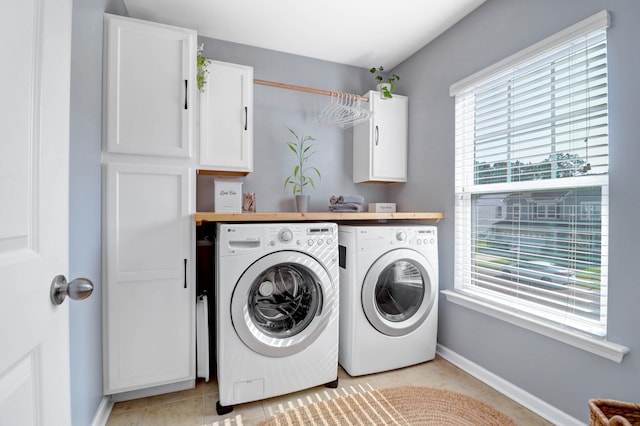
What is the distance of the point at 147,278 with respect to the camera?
1748 millimetres

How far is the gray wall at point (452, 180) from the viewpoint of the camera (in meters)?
1.35

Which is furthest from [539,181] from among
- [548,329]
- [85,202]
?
[85,202]

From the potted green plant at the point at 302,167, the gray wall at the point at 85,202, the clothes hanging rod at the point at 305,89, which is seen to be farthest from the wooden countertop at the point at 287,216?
the clothes hanging rod at the point at 305,89

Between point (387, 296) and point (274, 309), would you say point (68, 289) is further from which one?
point (387, 296)

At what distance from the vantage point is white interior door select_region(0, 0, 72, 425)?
0.53 meters

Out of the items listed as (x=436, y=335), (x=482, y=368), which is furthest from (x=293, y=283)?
(x=482, y=368)

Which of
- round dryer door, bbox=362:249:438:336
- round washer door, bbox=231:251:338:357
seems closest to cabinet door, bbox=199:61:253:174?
round washer door, bbox=231:251:338:357

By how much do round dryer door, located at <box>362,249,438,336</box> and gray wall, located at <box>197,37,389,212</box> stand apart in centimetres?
92

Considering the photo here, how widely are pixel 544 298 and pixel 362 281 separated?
101cm

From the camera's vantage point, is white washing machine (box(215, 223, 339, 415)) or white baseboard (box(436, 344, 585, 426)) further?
white washing machine (box(215, 223, 339, 415))

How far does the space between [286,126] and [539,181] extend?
1.87 meters

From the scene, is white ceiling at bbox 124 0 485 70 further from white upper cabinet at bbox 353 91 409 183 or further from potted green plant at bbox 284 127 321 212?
potted green plant at bbox 284 127 321 212

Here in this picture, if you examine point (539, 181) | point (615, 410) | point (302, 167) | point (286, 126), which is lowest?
point (615, 410)

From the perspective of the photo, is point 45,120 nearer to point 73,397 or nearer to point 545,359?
point 73,397
